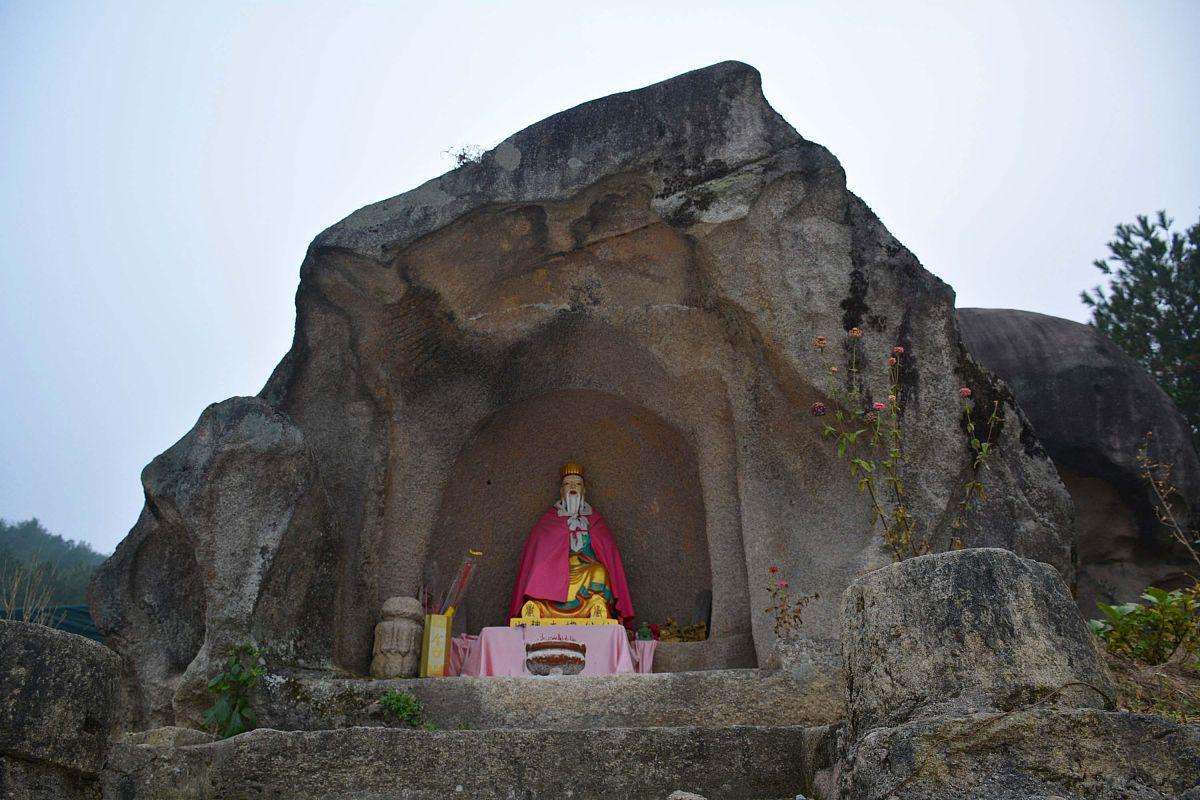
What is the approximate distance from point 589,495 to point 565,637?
178 centimetres

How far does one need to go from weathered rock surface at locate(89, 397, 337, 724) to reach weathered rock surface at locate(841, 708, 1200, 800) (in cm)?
434

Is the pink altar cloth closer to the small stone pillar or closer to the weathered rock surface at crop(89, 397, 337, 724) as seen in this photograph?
the small stone pillar

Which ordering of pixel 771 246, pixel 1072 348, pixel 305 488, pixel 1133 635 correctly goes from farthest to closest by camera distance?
pixel 1072 348 → pixel 771 246 → pixel 305 488 → pixel 1133 635

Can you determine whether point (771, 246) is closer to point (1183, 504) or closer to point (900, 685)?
point (900, 685)

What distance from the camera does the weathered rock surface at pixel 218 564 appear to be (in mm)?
6289

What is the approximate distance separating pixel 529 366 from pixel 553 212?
1.23 meters

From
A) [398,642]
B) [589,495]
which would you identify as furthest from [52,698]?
[589,495]

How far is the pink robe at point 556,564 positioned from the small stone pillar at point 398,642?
1220mm

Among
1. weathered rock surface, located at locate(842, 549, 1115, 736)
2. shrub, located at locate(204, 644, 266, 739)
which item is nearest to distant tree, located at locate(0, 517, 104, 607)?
shrub, located at locate(204, 644, 266, 739)

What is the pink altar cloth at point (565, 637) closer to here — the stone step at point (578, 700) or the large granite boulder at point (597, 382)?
the large granite boulder at point (597, 382)

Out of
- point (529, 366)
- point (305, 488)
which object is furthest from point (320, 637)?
point (529, 366)

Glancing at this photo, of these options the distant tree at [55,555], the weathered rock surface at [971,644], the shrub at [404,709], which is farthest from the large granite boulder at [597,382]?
the distant tree at [55,555]

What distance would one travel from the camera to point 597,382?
323 inches

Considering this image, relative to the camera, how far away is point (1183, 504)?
31.3 feet
